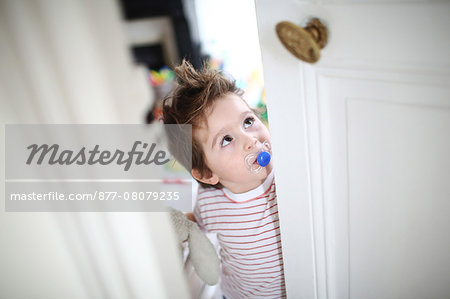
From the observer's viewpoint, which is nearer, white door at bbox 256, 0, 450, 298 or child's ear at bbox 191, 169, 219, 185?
white door at bbox 256, 0, 450, 298

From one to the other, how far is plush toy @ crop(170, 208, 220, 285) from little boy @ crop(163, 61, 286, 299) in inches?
1.5

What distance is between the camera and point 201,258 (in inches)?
32.2

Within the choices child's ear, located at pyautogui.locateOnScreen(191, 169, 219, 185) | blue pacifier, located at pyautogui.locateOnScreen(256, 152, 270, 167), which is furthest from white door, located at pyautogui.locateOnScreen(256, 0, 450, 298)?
child's ear, located at pyautogui.locateOnScreen(191, 169, 219, 185)

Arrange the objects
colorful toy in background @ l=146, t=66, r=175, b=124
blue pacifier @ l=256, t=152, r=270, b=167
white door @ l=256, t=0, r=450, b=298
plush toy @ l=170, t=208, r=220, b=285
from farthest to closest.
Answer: colorful toy in background @ l=146, t=66, r=175, b=124, plush toy @ l=170, t=208, r=220, b=285, blue pacifier @ l=256, t=152, r=270, b=167, white door @ l=256, t=0, r=450, b=298

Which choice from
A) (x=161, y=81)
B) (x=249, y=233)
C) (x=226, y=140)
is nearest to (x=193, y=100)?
(x=226, y=140)

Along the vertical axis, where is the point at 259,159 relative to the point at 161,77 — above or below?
above

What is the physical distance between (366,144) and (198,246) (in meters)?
0.51

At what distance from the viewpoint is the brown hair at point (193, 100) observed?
728 millimetres

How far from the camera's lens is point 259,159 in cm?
69

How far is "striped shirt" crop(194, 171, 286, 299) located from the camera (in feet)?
2.48

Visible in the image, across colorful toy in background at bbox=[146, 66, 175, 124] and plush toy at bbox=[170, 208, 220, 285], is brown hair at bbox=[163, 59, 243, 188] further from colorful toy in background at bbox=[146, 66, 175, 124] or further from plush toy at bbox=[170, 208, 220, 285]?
colorful toy in background at bbox=[146, 66, 175, 124]

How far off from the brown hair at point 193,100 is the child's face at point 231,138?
0.8 inches

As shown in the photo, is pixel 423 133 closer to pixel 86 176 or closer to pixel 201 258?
pixel 86 176

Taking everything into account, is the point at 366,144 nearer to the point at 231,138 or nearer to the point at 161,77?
the point at 231,138
